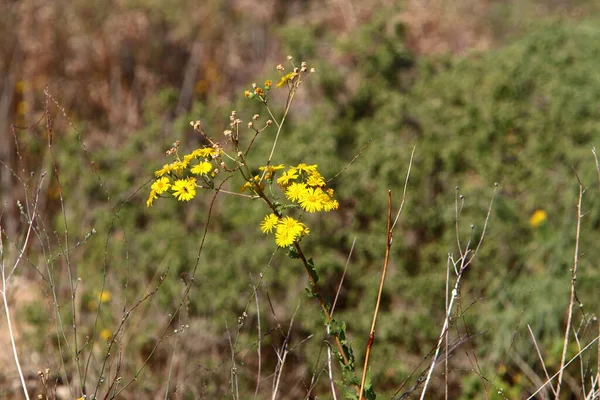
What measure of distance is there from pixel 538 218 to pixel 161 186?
2.46 m

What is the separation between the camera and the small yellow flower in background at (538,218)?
12.5 ft

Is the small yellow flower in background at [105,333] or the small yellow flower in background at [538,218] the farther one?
the small yellow flower in background at [538,218]

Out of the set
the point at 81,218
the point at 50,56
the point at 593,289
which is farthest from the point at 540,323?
the point at 50,56

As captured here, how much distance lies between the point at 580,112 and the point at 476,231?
97 cm

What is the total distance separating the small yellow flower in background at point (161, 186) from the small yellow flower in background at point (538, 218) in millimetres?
2425

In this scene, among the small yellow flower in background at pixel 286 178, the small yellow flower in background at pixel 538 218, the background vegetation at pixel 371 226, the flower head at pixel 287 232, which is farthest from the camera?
the small yellow flower in background at pixel 538 218

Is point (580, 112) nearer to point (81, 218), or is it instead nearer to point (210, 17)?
point (81, 218)

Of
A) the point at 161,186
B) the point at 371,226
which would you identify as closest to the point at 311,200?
the point at 161,186

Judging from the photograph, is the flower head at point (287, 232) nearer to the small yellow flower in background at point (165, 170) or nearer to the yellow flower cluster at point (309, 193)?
the yellow flower cluster at point (309, 193)

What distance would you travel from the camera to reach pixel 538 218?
151 inches

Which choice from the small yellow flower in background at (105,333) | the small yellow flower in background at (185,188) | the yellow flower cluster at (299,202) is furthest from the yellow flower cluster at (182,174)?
the small yellow flower in background at (105,333)

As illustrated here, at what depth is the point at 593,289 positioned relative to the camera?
3.63 metres

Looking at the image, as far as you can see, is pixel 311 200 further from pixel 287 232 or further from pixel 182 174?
pixel 182 174

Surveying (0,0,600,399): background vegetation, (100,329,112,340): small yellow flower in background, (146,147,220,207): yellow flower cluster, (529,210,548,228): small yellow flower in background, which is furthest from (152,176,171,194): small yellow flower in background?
(529,210,548,228): small yellow flower in background
